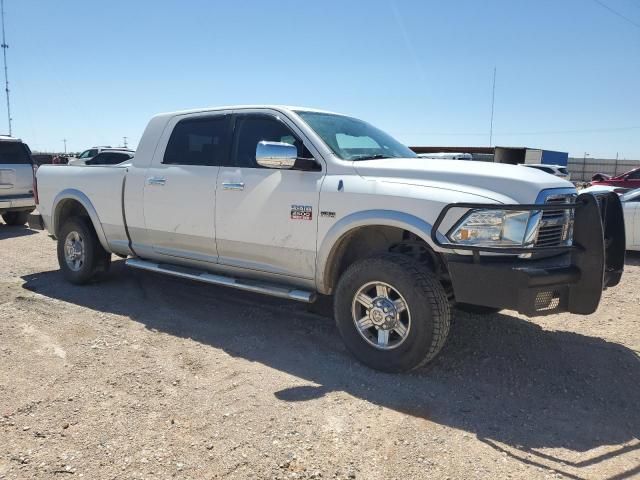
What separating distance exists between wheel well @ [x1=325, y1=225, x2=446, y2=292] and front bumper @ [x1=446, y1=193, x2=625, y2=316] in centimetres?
47

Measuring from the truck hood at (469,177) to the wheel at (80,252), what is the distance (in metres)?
3.72

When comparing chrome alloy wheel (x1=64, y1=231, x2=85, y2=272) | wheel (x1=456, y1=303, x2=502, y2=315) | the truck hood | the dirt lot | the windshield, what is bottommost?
the dirt lot

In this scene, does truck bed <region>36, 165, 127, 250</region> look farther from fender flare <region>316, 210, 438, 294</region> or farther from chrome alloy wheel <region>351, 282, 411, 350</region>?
chrome alloy wheel <region>351, 282, 411, 350</region>

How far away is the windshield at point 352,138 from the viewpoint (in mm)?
4480

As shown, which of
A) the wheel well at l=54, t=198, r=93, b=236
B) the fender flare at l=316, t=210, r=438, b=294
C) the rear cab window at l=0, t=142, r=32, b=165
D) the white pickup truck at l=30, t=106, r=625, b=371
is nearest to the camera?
the white pickup truck at l=30, t=106, r=625, b=371

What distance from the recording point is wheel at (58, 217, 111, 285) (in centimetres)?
624

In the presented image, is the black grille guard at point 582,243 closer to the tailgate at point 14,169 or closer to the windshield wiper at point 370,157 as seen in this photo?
the windshield wiper at point 370,157

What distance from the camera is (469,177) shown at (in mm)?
3666

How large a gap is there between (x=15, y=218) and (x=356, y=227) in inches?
434

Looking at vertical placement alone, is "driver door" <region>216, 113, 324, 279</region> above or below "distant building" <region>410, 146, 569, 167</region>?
below

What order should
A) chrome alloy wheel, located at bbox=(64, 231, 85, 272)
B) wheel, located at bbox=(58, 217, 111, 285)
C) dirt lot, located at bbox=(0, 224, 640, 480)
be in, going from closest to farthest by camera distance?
dirt lot, located at bbox=(0, 224, 640, 480), wheel, located at bbox=(58, 217, 111, 285), chrome alloy wheel, located at bbox=(64, 231, 85, 272)

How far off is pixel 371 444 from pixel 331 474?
0.37 metres

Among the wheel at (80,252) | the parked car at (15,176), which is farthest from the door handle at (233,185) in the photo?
the parked car at (15,176)

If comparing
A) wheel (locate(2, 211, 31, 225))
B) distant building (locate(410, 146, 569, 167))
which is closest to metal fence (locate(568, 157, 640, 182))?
distant building (locate(410, 146, 569, 167))
